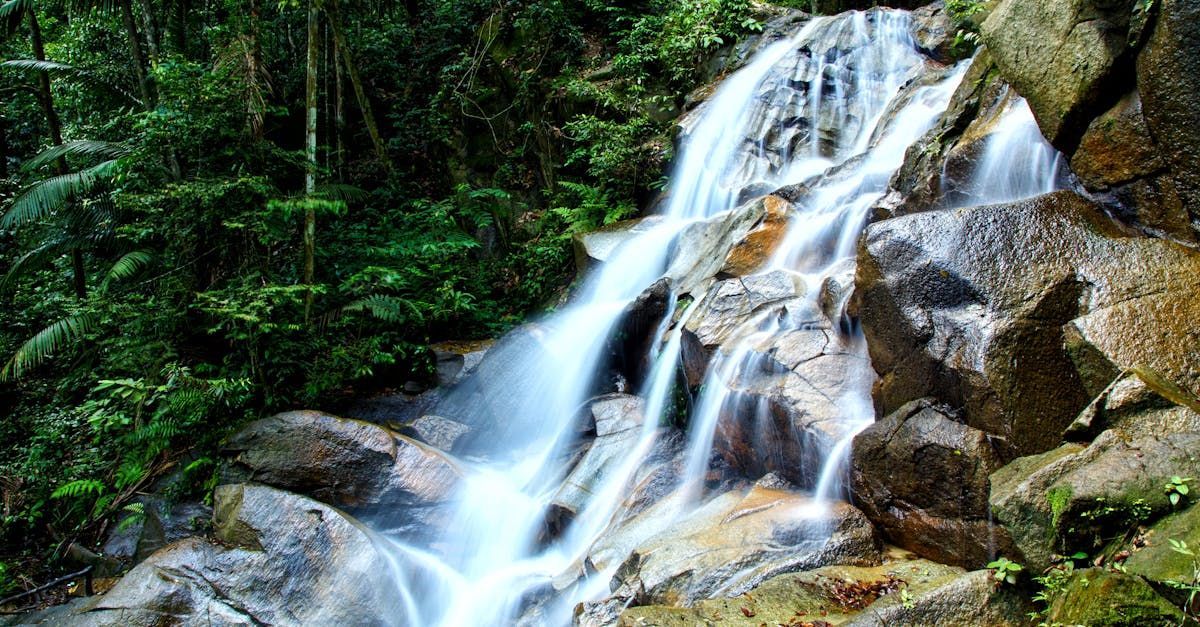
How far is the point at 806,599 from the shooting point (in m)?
3.82

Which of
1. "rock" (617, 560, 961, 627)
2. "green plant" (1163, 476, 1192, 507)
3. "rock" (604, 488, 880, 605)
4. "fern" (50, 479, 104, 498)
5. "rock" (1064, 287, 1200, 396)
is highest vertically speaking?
"rock" (1064, 287, 1200, 396)

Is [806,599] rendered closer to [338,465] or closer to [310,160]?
[338,465]

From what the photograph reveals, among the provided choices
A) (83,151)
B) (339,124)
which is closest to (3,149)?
(83,151)

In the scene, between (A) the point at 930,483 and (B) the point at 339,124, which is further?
(B) the point at 339,124

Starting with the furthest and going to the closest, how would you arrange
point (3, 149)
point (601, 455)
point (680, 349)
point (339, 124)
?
point (3, 149), point (339, 124), point (680, 349), point (601, 455)

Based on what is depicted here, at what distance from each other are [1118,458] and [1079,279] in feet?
4.91

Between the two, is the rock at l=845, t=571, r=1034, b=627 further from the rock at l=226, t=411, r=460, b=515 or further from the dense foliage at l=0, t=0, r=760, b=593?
the dense foliage at l=0, t=0, r=760, b=593

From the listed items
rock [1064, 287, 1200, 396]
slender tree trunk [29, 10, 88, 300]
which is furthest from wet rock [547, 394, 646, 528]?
slender tree trunk [29, 10, 88, 300]

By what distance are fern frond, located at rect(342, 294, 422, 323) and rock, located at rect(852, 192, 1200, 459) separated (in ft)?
19.8

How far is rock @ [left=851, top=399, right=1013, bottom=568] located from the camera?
410cm

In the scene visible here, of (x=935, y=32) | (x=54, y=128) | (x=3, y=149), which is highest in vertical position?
(x=935, y=32)

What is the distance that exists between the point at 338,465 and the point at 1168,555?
6.78m

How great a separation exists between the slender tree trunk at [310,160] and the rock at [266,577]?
3143 mm

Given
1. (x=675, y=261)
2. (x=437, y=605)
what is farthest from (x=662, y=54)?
(x=437, y=605)
